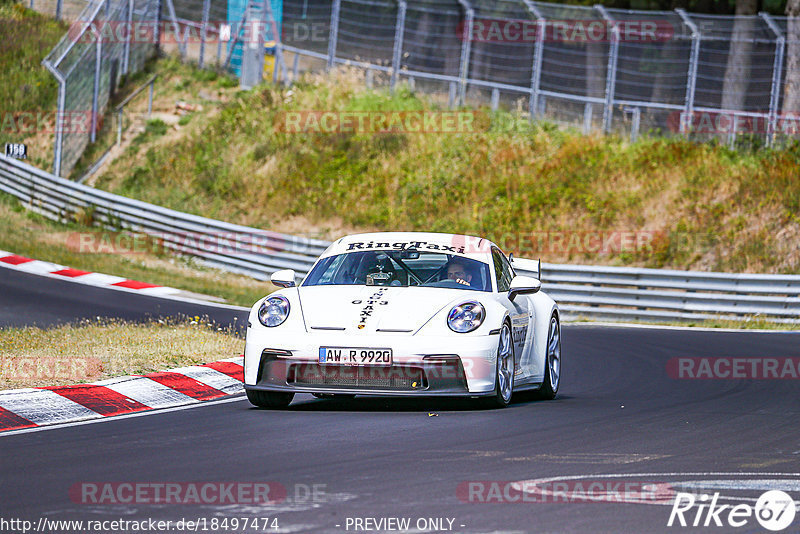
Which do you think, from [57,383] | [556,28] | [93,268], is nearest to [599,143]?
[556,28]

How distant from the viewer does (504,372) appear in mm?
9680

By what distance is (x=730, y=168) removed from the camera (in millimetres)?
27344

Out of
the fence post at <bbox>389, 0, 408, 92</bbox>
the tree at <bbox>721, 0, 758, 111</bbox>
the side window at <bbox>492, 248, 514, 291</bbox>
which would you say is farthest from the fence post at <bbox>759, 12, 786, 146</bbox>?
the side window at <bbox>492, 248, 514, 291</bbox>

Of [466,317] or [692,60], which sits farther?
[692,60]

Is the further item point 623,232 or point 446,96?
point 446,96

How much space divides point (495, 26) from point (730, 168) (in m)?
5.85

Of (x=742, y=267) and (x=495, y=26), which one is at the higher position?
(x=495, y=26)

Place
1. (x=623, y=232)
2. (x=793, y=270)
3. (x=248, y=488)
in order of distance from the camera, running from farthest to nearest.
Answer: (x=623, y=232) → (x=793, y=270) → (x=248, y=488)

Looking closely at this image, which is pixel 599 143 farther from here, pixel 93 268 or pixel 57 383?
pixel 57 383

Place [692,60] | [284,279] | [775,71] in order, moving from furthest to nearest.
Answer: [692,60] < [775,71] < [284,279]

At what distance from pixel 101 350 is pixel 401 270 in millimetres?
3176

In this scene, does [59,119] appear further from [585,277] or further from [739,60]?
[739,60]

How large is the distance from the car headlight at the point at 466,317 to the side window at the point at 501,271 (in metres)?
0.85

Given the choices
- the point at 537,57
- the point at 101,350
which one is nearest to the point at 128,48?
the point at 537,57
